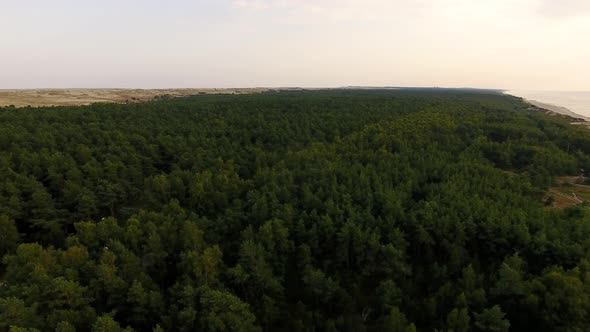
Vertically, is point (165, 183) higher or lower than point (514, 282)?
higher

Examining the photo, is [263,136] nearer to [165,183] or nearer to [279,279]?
[165,183]

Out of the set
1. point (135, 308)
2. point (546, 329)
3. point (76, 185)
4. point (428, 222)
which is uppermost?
point (76, 185)

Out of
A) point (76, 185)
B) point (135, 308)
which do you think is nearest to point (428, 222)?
point (135, 308)

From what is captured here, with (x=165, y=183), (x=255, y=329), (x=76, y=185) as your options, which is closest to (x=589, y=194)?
(x=255, y=329)

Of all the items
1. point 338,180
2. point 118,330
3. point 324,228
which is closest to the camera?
point 118,330

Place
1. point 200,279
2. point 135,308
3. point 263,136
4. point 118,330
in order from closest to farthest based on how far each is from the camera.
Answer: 1. point 118,330
2. point 135,308
3. point 200,279
4. point 263,136

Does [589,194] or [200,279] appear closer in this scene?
[200,279]
